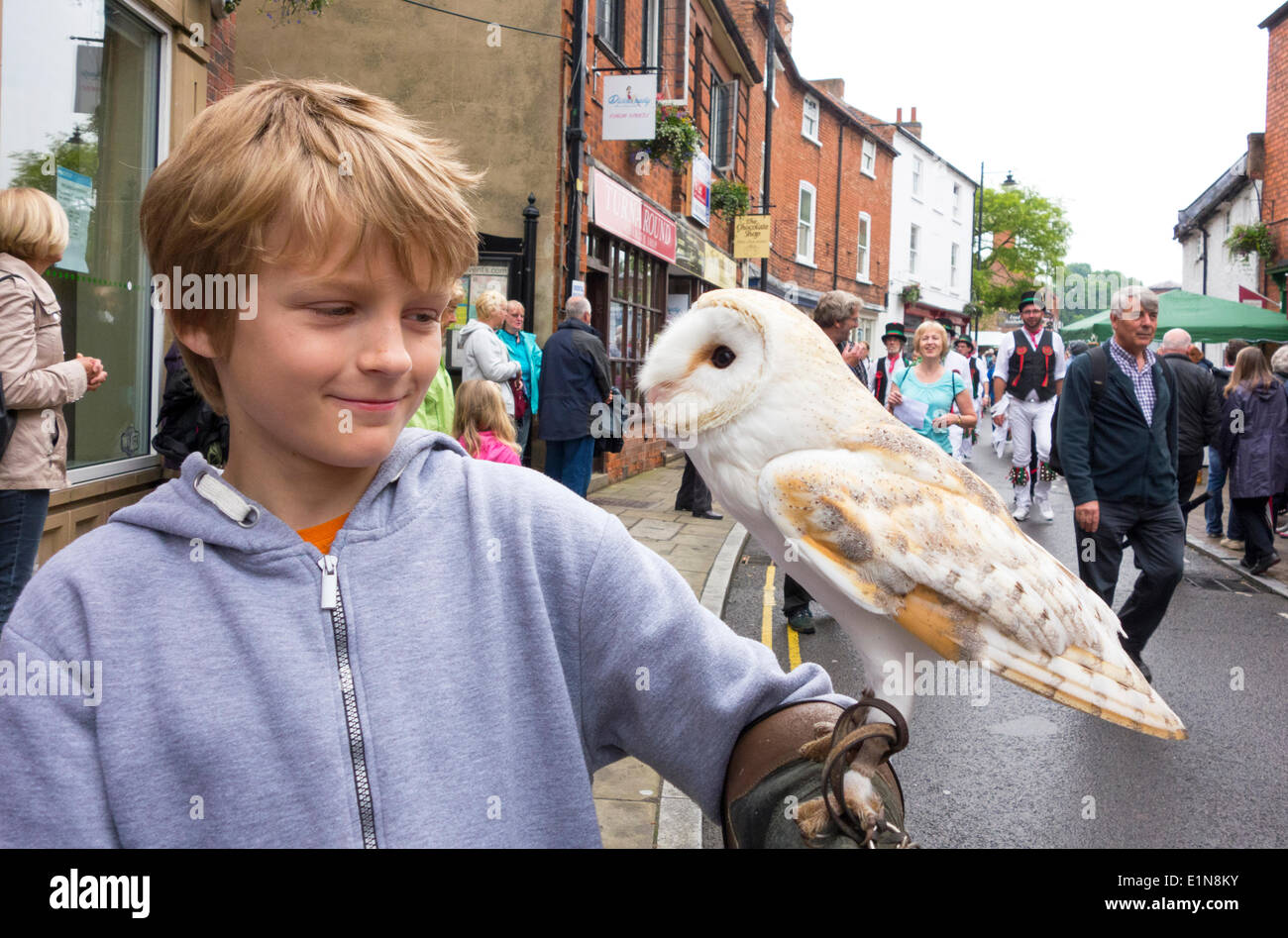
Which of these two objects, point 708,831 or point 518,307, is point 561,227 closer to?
point 518,307

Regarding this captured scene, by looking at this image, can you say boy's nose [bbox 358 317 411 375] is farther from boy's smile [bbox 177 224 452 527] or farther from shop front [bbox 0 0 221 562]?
shop front [bbox 0 0 221 562]

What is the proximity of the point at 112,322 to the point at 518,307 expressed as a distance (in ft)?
11.0

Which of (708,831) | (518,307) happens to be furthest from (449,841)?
(518,307)

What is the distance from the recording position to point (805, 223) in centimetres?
2533

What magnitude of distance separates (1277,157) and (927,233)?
60.2ft

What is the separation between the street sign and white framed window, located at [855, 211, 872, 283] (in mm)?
14220

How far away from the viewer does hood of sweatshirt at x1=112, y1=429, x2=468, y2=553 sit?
1078 mm

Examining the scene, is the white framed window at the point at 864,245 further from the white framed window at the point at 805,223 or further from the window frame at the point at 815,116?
the white framed window at the point at 805,223

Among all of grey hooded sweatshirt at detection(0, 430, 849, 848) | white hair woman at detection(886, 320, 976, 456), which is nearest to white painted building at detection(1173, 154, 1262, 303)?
white hair woman at detection(886, 320, 976, 456)

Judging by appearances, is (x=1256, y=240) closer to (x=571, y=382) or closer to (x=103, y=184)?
(x=571, y=382)

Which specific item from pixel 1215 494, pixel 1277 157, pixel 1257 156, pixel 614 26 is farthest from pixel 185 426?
pixel 1257 156

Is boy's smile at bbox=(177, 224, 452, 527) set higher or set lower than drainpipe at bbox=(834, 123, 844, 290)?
lower

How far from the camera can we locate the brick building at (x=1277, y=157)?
16938 millimetres
